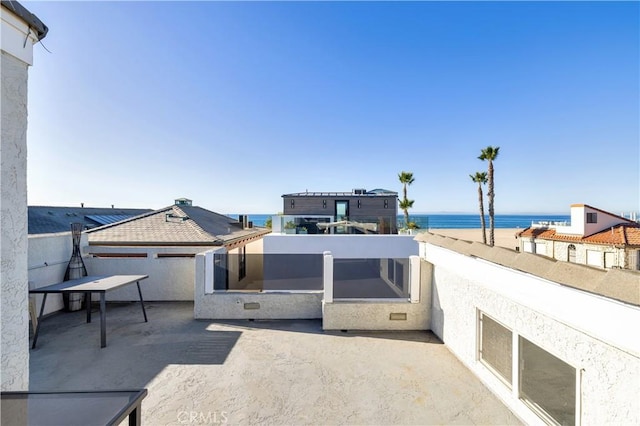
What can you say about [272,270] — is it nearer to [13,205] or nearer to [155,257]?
[155,257]

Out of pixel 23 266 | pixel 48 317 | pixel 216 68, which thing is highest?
pixel 216 68

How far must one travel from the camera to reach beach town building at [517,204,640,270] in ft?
55.5

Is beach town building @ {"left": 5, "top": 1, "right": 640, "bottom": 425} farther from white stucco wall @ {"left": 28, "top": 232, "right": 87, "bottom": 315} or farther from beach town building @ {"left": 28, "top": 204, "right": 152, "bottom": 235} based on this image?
beach town building @ {"left": 28, "top": 204, "right": 152, "bottom": 235}

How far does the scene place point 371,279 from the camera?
12.6m

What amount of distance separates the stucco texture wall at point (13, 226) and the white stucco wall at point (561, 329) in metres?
5.98

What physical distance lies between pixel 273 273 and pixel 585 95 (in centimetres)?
2383

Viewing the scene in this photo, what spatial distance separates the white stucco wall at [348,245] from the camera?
551 inches

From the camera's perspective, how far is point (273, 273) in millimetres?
13859

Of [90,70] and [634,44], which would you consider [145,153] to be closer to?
[90,70]

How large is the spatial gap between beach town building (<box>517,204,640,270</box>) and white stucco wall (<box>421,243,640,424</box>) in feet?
57.6

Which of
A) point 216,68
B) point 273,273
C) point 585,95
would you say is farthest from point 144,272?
point 585,95

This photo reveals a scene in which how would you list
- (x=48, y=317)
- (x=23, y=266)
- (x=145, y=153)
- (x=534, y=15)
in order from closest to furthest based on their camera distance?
(x=23, y=266), (x=48, y=317), (x=534, y=15), (x=145, y=153)

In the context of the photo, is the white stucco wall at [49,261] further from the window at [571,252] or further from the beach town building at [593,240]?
the window at [571,252]
